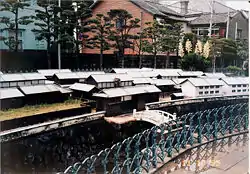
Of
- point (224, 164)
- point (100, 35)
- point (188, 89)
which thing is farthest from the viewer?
point (100, 35)

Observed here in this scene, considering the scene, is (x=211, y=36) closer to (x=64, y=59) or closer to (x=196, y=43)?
(x=196, y=43)

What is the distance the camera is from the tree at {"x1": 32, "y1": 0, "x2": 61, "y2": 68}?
11.7ft

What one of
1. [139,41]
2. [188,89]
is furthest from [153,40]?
[188,89]

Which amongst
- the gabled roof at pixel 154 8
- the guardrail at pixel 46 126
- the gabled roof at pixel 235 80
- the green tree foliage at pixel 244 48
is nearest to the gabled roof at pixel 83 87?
the guardrail at pixel 46 126

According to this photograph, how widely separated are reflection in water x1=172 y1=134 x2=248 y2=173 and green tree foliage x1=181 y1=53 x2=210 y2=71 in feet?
3.92

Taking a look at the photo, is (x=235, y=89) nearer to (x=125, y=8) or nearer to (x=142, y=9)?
(x=142, y=9)

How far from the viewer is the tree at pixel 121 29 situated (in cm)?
356

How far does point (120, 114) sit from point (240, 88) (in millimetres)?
1520

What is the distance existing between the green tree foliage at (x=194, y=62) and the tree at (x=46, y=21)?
5.85 ft

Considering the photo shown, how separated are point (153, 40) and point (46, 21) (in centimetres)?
153

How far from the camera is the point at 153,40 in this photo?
412 cm

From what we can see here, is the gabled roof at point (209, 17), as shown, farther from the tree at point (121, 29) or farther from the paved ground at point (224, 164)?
the paved ground at point (224, 164)

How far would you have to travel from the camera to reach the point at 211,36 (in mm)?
3273

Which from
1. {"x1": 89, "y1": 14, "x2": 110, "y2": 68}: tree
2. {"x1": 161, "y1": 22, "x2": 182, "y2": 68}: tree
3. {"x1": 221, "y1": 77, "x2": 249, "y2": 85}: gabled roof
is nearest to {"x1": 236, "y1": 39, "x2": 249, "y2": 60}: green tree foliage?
{"x1": 221, "y1": 77, "x2": 249, "y2": 85}: gabled roof
